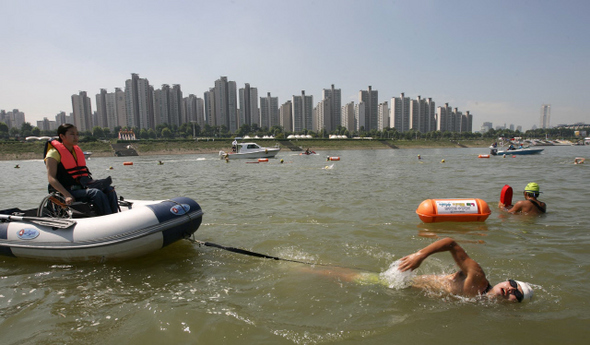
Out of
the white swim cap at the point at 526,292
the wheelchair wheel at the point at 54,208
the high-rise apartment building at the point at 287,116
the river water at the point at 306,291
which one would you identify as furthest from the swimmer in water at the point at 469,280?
the high-rise apartment building at the point at 287,116

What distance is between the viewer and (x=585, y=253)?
580cm

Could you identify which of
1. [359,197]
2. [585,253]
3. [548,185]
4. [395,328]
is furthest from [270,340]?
[548,185]

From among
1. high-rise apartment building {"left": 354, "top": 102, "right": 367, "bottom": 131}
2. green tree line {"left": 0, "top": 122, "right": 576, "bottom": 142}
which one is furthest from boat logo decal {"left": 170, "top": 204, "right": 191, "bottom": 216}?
high-rise apartment building {"left": 354, "top": 102, "right": 367, "bottom": 131}

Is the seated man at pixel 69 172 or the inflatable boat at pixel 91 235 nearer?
the inflatable boat at pixel 91 235

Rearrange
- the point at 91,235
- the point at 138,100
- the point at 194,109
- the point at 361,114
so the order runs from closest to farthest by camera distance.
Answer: the point at 91,235, the point at 138,100, the point at 194,109, the point at 361,114

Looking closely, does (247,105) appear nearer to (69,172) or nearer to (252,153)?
(252,153)

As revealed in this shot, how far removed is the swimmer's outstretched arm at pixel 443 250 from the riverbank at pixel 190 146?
67.3 meters

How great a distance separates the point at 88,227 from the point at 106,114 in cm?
18035

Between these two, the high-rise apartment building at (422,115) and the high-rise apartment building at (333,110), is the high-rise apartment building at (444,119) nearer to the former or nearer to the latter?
the high-rise apartment building at (422,115)

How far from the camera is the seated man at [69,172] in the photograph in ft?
18.7

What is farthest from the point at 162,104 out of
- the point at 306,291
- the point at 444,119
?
the point at 306,291

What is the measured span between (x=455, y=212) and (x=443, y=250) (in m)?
4.32

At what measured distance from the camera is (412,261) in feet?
12.7

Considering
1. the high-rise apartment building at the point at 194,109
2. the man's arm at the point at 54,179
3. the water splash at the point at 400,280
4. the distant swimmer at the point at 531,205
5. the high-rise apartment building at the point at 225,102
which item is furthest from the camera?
the high-rise apartment building at the point at 194,109
